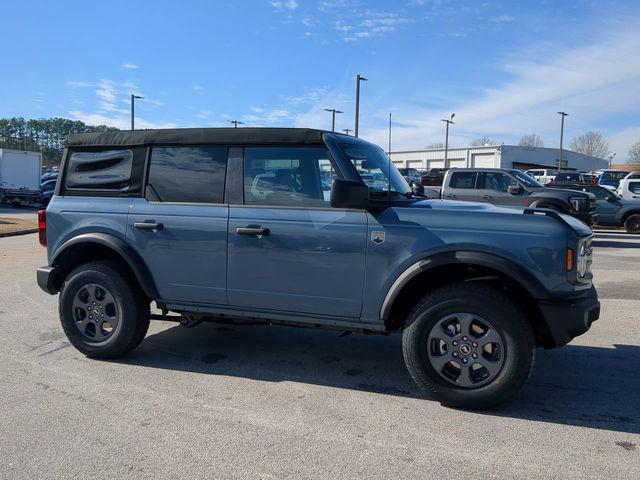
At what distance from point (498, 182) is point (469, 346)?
1167 cm

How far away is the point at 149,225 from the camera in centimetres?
481

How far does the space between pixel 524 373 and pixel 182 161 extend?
10.7 feet

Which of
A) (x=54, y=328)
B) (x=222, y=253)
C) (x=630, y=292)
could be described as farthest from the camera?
(x=630, y=292)

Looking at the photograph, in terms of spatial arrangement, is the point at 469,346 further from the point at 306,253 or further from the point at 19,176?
the point at 19,176

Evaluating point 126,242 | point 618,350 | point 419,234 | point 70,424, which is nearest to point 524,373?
point 419,234

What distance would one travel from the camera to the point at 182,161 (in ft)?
16.2

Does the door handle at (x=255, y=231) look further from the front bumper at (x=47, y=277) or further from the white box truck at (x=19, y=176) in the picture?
the white box truck at (x=19, y=176)

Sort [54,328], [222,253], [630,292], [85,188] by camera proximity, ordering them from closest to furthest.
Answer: [222,253]
[85,188]
[54,328]
[630,292]

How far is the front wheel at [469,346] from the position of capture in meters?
3.88

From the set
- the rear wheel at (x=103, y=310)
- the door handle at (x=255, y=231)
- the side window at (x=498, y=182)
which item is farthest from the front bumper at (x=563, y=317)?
the side window at (x=498, y=182)

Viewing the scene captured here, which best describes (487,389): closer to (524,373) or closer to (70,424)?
(524,373)

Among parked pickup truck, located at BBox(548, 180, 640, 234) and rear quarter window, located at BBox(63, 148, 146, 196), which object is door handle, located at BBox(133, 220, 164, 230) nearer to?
rear quarter window, located at BBox(63, 148, 146, 196)

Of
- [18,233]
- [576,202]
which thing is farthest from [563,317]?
[18,233]

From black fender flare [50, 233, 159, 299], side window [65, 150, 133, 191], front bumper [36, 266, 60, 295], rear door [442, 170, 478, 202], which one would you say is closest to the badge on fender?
black fender flare [50, 233, 159, 299]
